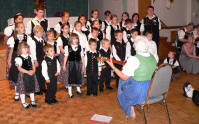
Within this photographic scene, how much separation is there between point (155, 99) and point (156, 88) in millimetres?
205

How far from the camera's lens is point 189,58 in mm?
5957

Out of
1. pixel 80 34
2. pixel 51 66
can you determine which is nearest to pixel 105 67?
pixel 80 34

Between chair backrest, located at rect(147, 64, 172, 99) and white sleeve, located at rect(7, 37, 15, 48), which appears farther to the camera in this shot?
white sleeve, located at rect(7, 37, 15, 48)

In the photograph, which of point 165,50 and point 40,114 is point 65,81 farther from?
point 165,50

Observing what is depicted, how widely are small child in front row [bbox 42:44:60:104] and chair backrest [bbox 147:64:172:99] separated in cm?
175

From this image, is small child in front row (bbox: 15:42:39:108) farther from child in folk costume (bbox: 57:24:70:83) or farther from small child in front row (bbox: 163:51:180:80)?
small child in front row (bbox: 163:51:180:80)

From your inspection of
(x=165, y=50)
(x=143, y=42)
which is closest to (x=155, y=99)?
(x=143, y=42)

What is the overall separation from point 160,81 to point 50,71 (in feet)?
6.06

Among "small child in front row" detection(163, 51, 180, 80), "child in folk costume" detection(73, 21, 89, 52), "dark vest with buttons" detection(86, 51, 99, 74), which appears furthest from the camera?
"small child in front row" detection(163, 51, 180, 80)

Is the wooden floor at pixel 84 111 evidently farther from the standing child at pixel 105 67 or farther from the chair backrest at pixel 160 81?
the chair backrest at pixel 160 81

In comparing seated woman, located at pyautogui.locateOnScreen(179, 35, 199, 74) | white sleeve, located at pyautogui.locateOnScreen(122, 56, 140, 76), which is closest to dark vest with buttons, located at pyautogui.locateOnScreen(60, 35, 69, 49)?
white sleeve, located at pyautogui.locateOnScreen(122, 56, 140, 76)

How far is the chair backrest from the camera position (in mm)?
2370

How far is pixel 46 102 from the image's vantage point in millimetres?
3838

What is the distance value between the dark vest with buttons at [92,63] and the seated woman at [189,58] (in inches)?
113
